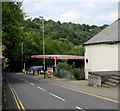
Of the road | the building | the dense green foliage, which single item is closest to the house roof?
the building

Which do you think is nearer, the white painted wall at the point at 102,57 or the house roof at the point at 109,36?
the white painted wall at the point at 102,57

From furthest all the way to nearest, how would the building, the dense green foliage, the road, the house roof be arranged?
the dense green foliage
the house roof
the building
the road

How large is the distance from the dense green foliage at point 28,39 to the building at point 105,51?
34.1 feet

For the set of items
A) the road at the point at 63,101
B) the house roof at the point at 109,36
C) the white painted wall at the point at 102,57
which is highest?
the house roof at the point at 109,36

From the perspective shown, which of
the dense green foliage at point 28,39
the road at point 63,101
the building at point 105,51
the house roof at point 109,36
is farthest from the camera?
the dense green foliage at point 28,39

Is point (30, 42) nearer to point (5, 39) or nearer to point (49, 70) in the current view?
point (49, 70)

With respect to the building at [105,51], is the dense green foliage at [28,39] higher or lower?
higher

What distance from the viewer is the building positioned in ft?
102

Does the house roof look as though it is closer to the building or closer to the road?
the building

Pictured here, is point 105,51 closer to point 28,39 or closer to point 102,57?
point 102,57

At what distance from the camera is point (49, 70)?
53.3 m

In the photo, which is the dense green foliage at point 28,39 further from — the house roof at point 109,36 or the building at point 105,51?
the house roof at point 109,36

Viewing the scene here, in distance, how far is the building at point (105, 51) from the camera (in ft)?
102

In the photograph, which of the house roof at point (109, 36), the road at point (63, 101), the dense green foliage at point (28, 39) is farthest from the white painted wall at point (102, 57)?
the road at point (63, 101)
